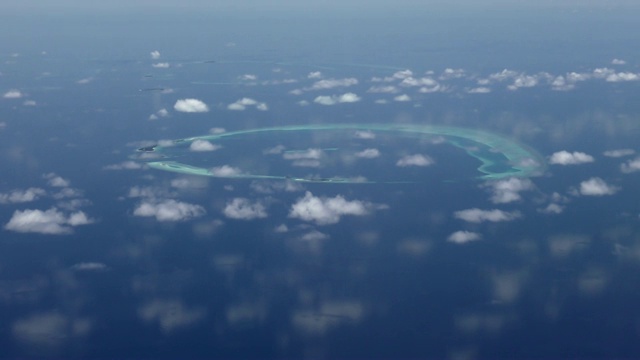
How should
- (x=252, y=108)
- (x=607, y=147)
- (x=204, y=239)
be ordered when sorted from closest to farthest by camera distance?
(x=204, y=239) → (x=607, y=147) → (x=252, y=108)

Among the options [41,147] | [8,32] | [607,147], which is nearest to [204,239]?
[41,147]

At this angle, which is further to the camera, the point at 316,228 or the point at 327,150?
the point at 327,150

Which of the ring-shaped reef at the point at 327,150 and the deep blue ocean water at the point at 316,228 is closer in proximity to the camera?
the deep blue ocean water at the point at 316,228

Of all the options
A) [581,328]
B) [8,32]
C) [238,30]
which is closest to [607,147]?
[581,328]

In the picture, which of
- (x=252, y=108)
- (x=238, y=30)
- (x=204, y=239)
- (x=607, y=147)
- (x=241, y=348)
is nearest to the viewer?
(x=241, y=348)

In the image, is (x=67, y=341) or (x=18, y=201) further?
(x=18, y=201)

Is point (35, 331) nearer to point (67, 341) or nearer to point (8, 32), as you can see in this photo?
point (67, 341)

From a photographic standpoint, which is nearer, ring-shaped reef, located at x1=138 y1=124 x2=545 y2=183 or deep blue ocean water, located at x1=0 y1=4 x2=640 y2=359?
deep blue ocean water, located at x1=0 y1=4 x2=640 y2=359
